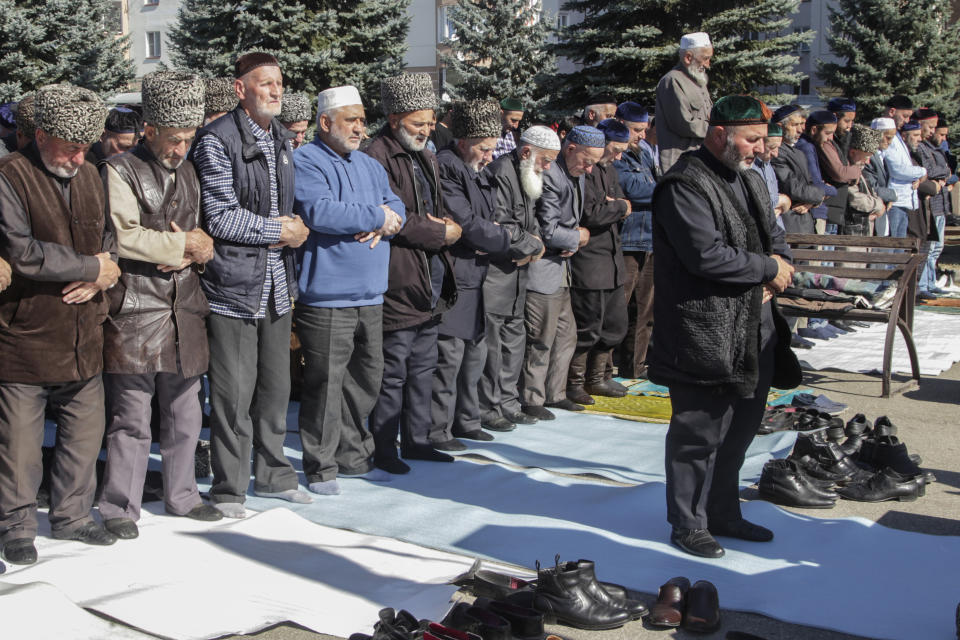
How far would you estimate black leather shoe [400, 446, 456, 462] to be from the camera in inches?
257

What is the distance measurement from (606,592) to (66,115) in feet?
9.58

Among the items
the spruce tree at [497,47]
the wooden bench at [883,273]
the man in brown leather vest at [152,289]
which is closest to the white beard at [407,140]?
the man in brown leather vest at [152,289]

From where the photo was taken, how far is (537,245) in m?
7.30

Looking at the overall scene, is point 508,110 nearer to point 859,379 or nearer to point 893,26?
point 859,379

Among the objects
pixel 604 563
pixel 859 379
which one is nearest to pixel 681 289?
pixel 604 563

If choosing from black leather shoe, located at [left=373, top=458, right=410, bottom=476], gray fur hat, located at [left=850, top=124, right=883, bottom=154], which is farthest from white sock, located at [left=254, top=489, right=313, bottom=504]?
gray fur hat, located at [left=850, top=124, right=883, bottom=154]

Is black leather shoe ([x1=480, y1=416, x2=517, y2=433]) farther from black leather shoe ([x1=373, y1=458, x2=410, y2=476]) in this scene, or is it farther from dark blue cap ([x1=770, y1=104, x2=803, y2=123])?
dark blue cap ([x1=770, y1=104, x2=803, y2=123])

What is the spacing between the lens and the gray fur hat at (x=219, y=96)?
22.7 feet

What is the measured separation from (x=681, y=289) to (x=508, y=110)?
6074mm

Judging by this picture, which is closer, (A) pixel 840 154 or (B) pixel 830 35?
(A) pixel 840 154

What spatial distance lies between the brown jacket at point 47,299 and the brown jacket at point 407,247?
1951mm

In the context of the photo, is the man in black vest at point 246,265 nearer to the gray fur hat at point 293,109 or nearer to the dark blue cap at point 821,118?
the gray fur hat at point 293,109

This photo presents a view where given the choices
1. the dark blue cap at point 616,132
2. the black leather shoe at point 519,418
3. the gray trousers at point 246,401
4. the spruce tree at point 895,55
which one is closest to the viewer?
the gray trousers at point 246,401

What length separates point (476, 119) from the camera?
6812 millimetres
